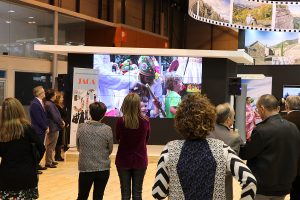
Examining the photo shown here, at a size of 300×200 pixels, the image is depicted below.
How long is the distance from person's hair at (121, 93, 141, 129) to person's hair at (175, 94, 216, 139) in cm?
204

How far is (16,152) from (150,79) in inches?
304

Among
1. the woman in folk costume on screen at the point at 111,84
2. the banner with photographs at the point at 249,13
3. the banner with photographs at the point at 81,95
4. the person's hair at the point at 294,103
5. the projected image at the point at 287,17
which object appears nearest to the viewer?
the person's hair at the point at 294,103

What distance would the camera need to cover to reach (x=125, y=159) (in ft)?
14.3

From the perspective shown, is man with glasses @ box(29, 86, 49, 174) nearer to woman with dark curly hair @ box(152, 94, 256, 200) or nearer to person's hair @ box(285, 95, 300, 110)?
person's hair @ box(285, 95, 300, 110)

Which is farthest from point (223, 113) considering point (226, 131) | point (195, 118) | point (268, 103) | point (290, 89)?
point (290, 89)

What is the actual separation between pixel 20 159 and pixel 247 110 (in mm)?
7976

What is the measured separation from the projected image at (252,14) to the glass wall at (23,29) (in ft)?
19.6

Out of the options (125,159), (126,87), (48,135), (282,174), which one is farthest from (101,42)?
(282,174)

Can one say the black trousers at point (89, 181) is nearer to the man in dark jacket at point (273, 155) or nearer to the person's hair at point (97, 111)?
the person's hair at point (97, 111)

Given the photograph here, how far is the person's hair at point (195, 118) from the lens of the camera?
6.95 ft

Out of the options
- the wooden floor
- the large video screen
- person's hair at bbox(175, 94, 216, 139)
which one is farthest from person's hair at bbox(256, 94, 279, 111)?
the large video screen

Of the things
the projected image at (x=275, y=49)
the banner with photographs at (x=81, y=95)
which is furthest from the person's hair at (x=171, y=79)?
the projected image at (x=275, y=49)

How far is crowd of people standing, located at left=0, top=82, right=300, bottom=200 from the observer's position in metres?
2.10

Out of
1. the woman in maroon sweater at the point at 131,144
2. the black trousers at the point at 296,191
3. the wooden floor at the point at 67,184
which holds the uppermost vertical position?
the woman in maroon sweater at the point at 131,144
